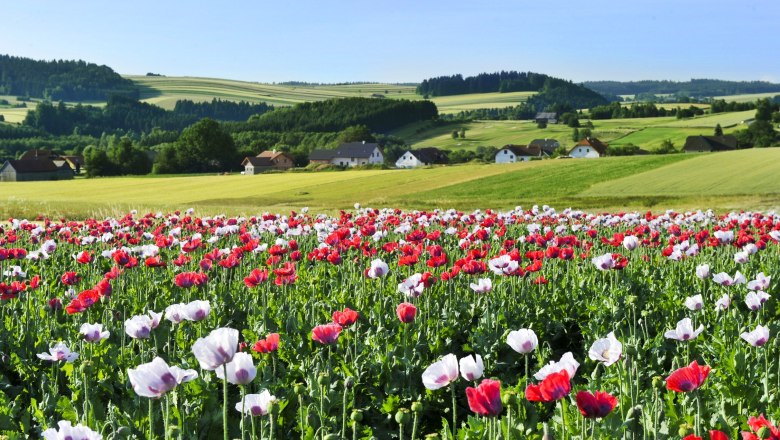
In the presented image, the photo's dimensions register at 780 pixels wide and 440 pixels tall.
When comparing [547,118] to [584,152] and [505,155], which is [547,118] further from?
[584,152]

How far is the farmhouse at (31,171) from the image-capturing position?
103750 millimetres

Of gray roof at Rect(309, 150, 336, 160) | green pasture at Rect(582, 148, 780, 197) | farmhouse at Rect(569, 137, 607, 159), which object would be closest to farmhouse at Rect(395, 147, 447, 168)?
gray roof at Rect(309, 150, 336, 160)

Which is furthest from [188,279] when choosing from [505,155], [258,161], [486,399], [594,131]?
[594,131]

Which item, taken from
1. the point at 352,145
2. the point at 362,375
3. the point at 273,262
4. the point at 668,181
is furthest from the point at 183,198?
the point at 352,145

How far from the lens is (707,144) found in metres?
104

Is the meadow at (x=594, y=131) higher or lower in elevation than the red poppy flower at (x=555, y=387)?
lower

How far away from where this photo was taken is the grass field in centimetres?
3906

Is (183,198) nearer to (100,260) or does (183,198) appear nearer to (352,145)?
(100,260)

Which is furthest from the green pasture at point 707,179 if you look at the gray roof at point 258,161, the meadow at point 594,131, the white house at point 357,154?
the white house at point 357,154

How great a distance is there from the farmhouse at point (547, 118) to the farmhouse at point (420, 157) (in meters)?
50.9

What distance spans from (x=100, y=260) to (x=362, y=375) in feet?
24.9

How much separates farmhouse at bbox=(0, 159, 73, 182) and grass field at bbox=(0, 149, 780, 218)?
3262 cm

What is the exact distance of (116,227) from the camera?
13.8 metres

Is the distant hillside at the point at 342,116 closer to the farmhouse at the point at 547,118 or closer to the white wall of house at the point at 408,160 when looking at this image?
the farmhouse at the point at 547,118
